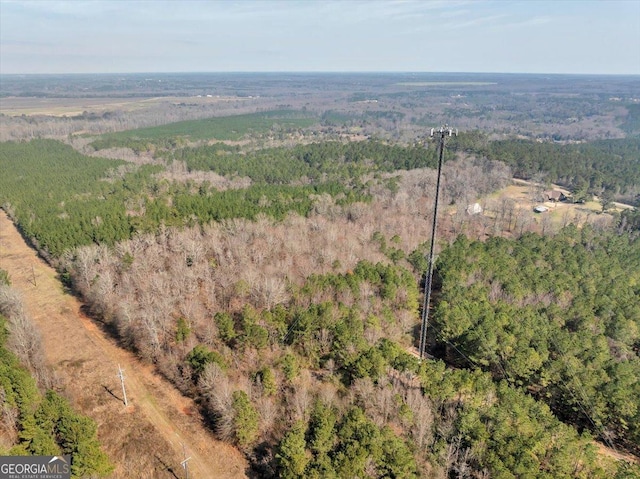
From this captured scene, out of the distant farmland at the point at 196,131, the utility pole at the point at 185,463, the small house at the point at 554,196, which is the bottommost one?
the utility pole at the point at 185,463

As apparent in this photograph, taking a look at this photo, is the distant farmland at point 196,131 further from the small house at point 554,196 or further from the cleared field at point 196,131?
the small house at point 554,196

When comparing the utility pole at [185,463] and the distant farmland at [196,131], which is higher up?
the distant farmland at [196,131]

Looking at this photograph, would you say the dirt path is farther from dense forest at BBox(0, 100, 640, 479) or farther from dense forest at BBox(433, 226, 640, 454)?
dense forest at BBox(433, 226, 640, 454)

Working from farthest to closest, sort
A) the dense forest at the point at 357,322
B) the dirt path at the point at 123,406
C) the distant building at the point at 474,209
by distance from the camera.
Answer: the distant building at the point at 474,209
the dirt path at the point at 123,406
the dense forest at the point at 357,322

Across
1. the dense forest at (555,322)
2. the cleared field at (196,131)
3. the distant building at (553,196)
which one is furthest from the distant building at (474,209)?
the cleared field at (196,131)

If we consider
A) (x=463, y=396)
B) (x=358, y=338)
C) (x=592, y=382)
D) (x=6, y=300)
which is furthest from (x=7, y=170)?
(x=592, y=382)

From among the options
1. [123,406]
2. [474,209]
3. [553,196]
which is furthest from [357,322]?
[553,196]

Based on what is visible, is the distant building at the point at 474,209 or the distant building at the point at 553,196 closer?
the distant building at the point at 474,209
